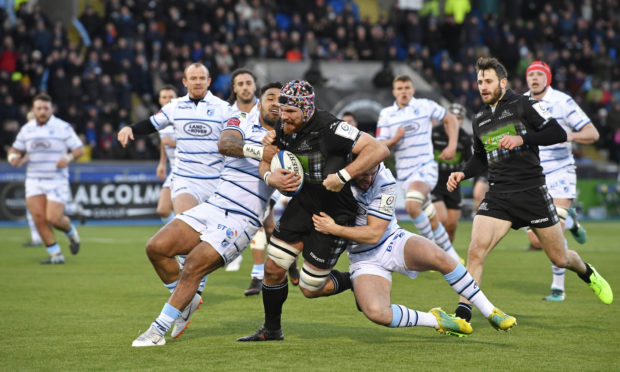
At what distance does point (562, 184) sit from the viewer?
10820 millimetres

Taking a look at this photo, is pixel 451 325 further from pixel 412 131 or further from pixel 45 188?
pixel 45 188

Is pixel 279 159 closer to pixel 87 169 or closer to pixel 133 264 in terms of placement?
pixel 133 264

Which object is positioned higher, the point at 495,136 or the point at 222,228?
the point at 495,136

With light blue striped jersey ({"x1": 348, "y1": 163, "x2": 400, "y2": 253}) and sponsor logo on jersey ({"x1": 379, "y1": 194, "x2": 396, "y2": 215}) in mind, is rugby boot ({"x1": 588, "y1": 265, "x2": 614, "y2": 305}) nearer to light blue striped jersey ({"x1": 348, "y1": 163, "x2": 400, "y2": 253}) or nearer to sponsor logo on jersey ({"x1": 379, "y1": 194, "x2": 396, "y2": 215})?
light blue striped jersey ({"x1": 348, "y1": 163, "x2": 400, "y2": 253})

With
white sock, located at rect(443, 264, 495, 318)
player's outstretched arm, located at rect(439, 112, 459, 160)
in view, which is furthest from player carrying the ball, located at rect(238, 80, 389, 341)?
player's outstretched arm, located at rect(439, 112, 459, 160)

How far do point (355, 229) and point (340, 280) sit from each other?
81 cm

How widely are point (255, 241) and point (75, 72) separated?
45.7 feet

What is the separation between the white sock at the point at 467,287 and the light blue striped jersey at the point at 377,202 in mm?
643

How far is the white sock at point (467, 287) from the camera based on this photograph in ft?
24.0

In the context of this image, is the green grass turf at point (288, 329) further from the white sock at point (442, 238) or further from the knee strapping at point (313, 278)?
the white sock at point (442, 238)

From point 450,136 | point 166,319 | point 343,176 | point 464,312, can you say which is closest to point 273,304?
point 166,319

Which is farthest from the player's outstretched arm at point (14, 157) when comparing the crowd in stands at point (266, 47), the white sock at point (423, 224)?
the crowd in stands at point (266, 47)

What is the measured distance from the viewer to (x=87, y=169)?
22797 millimetres

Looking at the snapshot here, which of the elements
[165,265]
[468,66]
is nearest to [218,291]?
[165,265]
